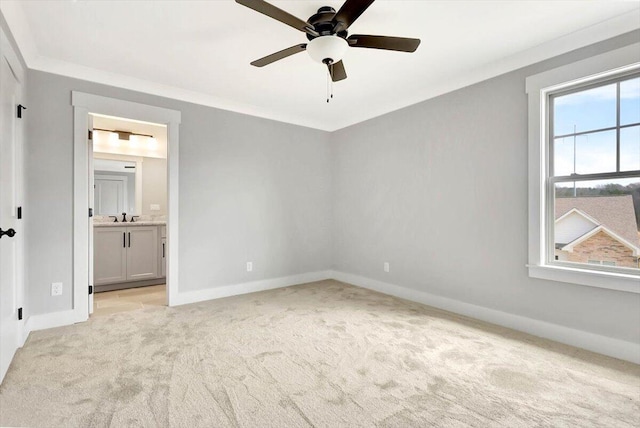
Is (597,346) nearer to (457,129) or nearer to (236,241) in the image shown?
(457,129)

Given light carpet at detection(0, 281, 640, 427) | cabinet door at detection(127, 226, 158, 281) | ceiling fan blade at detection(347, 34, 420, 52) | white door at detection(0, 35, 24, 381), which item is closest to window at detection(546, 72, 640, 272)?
light carpet at detection(0, 281, 640, 427)

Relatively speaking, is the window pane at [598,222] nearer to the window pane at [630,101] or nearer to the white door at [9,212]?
the window pane at [630,101]

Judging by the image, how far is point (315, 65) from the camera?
9.75 ft

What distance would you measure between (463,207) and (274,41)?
7.84 feet

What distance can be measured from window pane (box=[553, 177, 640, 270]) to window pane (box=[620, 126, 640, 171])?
0.34 feet

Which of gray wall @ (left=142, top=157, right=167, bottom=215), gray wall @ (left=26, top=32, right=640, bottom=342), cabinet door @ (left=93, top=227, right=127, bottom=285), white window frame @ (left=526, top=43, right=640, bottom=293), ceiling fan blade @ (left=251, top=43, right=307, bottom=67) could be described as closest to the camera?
ceiling fan blade @ (left=251, top=43, right=307, bottom=67)

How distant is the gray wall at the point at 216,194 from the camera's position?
2848mm

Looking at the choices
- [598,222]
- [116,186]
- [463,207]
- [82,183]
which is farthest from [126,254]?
[598,222]

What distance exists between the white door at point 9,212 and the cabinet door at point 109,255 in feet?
6.05

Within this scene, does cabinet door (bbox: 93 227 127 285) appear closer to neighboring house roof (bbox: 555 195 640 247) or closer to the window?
the window

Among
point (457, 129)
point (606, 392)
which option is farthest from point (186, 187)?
point (606, 392)

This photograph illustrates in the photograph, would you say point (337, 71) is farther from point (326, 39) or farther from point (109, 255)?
point (109, 255)

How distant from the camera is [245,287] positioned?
13.4ft

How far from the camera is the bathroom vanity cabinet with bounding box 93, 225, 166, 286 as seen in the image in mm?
4246
